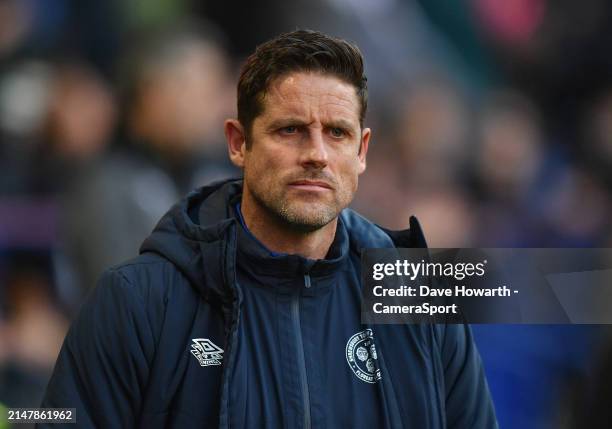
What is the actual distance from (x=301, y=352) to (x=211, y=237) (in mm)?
345

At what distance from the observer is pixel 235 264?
7.54ft

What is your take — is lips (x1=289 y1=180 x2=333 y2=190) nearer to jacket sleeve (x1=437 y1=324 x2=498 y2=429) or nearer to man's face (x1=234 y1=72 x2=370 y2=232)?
man's face (x1=234 y1=72 x2=370 y2=232)

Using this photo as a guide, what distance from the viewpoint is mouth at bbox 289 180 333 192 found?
2.37m

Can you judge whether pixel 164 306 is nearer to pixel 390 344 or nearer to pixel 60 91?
pixel 390 344

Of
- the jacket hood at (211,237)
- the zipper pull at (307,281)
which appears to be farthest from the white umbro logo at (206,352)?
the zipper pull at (307,281)

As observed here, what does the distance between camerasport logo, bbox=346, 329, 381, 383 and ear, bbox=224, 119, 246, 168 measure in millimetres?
564

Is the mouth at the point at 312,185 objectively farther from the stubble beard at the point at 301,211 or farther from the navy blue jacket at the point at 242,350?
the navy blue jacket at the point at 242,350

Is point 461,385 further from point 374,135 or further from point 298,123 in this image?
point 374,135

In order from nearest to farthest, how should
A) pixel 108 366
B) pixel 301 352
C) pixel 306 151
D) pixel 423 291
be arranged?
pixel 108 366 < pixel 301 352 < pixel 306 151 < pixel 423 291

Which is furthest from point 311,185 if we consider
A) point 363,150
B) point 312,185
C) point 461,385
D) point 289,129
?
point 461,385

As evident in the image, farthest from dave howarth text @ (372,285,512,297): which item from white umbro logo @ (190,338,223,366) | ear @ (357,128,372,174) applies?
white umbro logo @ (190,338,223,366)

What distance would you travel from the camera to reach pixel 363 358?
235cm

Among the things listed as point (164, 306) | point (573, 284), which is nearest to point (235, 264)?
point (164, 306)

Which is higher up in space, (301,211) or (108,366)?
(301,211)
